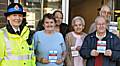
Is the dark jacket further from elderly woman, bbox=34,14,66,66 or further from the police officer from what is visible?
the police officer

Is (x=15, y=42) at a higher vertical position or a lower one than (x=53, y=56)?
higher

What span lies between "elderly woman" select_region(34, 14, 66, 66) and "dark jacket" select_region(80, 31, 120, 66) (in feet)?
1.22

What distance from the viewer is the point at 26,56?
421 centimetres

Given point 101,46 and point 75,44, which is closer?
point 101,46

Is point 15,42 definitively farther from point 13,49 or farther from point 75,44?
point 75,44

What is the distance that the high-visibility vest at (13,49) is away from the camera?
13.4 ft

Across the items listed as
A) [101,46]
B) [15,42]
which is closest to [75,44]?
[101,46]

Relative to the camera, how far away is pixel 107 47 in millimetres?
4859

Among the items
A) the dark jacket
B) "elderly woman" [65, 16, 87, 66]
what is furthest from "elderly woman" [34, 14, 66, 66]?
"elderly woman" [65, 16, 87, 66]

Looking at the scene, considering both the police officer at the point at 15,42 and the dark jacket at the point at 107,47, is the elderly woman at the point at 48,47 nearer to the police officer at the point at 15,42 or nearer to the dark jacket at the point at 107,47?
the dark jacket at the point at 107,47

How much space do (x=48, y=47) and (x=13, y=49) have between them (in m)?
0.81

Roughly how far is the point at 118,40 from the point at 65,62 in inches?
37.6

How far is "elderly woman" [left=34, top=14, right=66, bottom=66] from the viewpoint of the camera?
15.7 feet

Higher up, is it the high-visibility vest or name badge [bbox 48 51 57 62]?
the high-visibility vest
